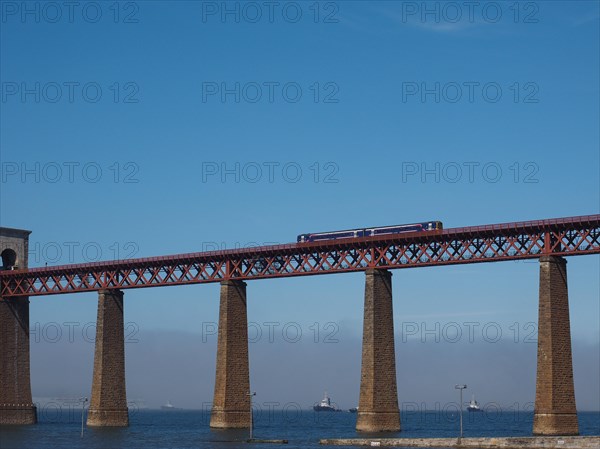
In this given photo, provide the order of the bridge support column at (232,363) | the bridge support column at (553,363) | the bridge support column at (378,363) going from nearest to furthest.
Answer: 1. the bridge support column at (553,363)
2. the bridge support column at (378,363)
3. the bridge support column at (232,363)

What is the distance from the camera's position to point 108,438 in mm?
87188

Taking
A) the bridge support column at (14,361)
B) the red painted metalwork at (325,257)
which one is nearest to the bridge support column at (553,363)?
the red painted metalwork at (325,257)

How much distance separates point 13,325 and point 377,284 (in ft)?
150

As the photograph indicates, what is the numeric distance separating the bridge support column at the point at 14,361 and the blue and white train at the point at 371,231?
3695cm

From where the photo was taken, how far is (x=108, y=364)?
9975 cm

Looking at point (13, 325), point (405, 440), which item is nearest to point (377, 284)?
point (405, 440)

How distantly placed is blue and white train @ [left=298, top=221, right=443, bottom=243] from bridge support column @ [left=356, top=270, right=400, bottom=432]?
11.9 ft

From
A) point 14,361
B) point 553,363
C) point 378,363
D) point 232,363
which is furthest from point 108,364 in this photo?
point 553,363

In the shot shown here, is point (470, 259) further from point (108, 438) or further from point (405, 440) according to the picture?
point (108, 438)

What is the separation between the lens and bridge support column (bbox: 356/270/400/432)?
82.8m

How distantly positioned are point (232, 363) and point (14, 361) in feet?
103

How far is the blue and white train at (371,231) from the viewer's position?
83.9m

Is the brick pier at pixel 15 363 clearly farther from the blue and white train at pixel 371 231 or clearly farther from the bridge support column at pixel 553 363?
the bridge support column at pixel 553 363

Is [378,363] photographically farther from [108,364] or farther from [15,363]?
[15,363]
